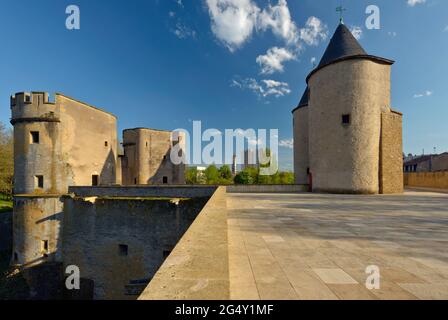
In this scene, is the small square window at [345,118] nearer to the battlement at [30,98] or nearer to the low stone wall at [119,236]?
the low stone wall at [119,236]

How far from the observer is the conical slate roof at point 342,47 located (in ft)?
51.0

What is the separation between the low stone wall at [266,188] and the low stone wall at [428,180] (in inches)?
526

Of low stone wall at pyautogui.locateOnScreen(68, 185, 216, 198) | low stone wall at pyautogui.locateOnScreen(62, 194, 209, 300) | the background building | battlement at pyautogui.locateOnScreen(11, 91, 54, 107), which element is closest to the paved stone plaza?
low stone wall at pyautogui.locateOnScreen(62, 194, 209, 300)

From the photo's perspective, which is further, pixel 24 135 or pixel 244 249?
pixel 24 135

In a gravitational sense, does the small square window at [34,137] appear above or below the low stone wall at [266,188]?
above

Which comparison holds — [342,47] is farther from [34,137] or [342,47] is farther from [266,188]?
[34,137]

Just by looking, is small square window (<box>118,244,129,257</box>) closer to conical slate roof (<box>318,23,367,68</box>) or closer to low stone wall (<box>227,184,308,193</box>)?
low stone wall (<box>227,184,308,193</box>)

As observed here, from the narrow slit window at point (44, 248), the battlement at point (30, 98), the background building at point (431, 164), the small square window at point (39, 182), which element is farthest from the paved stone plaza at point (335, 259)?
the background building at point (431, 164)

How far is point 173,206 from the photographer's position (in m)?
12.1

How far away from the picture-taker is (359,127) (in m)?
14.5

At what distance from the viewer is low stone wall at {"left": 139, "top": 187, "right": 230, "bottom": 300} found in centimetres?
164
